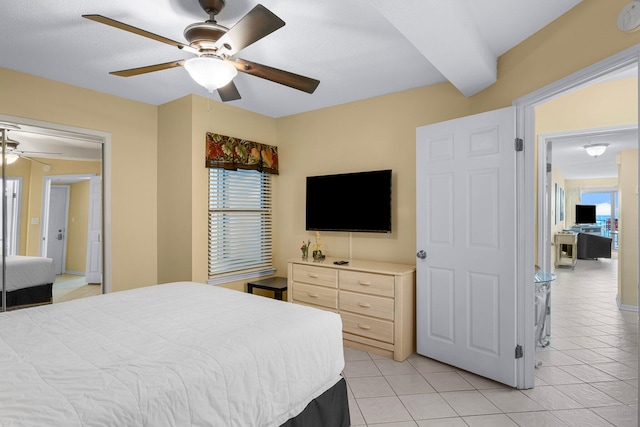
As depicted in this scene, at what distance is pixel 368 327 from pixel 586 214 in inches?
437

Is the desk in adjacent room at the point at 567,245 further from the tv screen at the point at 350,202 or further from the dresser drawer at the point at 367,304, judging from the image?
the dresser drawer at the point at 367,304

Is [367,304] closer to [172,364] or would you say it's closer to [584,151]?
[172,364]

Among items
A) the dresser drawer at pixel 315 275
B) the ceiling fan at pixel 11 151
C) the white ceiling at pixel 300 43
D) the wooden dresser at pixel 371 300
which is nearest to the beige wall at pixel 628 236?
the white ceiling at pixel 300 43

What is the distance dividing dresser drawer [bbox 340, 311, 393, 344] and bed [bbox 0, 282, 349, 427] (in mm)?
1292

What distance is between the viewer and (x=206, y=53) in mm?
2086

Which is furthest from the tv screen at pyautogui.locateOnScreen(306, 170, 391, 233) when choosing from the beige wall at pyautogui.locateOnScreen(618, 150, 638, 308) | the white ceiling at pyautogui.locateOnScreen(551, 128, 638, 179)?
the beige wall at pyautogui.locateOnScreen(618, 150, 638, 308)

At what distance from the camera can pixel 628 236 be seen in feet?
15.4

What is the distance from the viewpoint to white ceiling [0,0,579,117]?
82.9 inches

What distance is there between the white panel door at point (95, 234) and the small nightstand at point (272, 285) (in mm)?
1616

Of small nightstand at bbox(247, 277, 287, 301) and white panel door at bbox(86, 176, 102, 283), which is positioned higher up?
white panel door at bbox(86, 176, 102, 283)

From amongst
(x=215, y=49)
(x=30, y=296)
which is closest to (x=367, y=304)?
(x=215, y=49)

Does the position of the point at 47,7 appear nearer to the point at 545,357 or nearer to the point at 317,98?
the point at 317,98

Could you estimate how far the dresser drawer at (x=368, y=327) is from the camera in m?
3.19

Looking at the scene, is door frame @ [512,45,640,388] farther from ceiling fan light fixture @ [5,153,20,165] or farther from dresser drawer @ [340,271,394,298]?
ceiling fan light fixture @ [5,153,20,165]
